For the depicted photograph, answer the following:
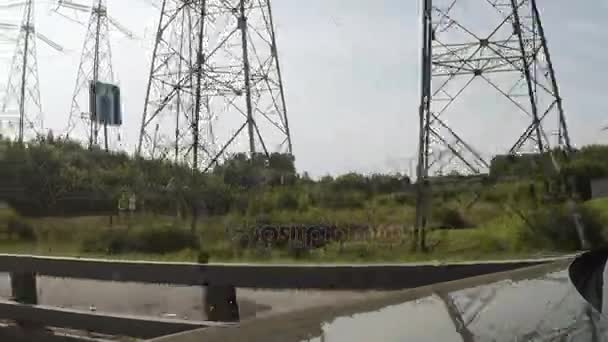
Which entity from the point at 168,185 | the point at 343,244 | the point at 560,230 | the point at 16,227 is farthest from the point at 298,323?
the point at 168,185

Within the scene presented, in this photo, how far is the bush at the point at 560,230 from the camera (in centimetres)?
1447

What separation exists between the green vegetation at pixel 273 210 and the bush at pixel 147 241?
0.13 feet

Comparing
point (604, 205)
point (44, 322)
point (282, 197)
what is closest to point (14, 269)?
point (44, 322)

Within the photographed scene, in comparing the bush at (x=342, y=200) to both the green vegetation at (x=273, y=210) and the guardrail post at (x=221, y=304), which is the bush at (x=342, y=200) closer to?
the green vegetation at (x=273, y=210)

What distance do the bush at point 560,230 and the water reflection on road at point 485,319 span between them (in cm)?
798

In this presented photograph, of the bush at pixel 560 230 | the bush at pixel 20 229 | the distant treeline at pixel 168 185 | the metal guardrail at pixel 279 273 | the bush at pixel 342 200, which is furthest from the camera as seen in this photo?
the distant treeline at pixel 168 185

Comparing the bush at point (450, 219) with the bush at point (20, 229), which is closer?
the bush at point (450, 219)

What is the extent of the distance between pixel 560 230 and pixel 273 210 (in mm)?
11183

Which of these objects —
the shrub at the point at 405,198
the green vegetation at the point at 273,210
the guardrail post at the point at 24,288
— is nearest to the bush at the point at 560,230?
the green vegetation at the point at 273,210

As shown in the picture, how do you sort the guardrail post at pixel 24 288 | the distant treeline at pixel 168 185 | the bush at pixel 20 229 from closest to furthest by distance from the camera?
the guardrail post at pixel 24 288
the bush at pixel 20 229
the distant treeline at pixel 168 185

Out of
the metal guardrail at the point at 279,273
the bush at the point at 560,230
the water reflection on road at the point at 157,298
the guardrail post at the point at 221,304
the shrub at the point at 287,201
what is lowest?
the water reflection on road at the point at 157,298

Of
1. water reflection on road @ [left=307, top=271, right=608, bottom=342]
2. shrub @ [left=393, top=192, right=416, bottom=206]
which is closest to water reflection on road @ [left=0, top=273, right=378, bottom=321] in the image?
water reflection on road @ [left=307, top=271, right=608, bottom=342]

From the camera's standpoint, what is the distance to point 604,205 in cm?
1638

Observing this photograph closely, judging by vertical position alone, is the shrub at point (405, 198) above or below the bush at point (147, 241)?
above
